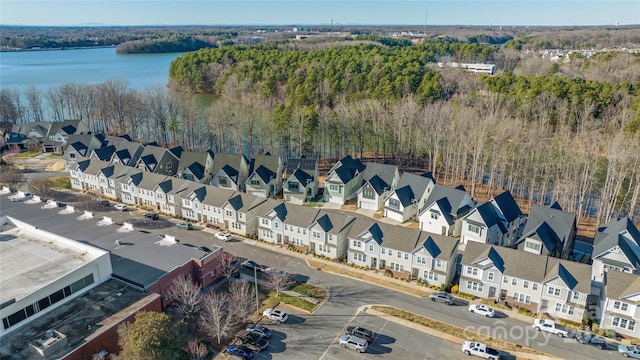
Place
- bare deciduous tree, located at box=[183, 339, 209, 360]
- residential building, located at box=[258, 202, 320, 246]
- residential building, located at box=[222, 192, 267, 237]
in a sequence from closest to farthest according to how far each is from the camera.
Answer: bare deciduous tree, located at box=[183, 339, 209, 360] < residential building, located at box=[258, 202, 320, 246] < residential building, located at box=[222, 192, 267, 237]

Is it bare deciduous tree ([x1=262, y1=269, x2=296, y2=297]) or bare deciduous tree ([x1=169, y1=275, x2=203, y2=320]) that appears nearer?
bare deciduous tree ([x1=169, y1=275, x2=203, y2=320])

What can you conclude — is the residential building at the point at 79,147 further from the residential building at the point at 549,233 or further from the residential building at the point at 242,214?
the residential building at the point at 549,233

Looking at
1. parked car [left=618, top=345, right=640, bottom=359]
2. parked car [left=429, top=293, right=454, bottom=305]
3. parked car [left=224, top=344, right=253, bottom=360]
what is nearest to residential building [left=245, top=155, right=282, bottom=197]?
parked car [left=429, top=293, right=454, bottom=305]

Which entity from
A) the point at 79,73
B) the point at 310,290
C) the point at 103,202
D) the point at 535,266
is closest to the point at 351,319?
the point at 310,290

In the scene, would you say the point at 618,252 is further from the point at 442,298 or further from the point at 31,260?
the point at 31,260

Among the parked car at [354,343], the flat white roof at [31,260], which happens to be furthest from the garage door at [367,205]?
the flat white roof at [31,260]

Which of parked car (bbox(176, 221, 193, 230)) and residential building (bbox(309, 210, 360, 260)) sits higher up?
residential building (bbox(309, 210, 360, 260))

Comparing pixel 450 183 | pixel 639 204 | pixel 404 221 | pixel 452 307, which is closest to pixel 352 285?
pixel 452 307

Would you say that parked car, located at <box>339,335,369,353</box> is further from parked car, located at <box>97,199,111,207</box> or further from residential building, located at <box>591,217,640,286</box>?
parked car, located at <box>97,199,111,207</box>
